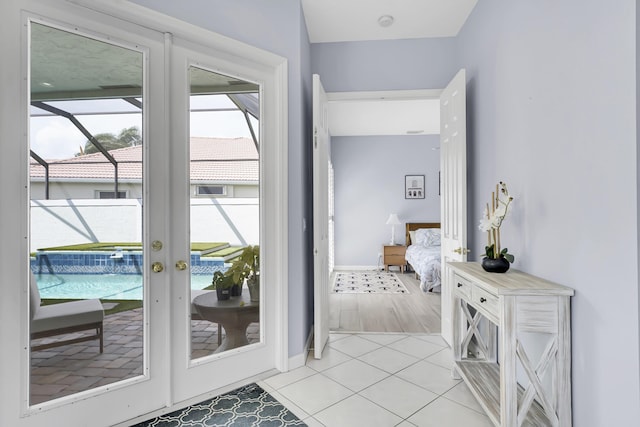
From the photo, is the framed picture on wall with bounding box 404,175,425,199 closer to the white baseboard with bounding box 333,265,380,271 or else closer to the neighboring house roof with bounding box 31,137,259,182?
the white baseboard with bounding box 333,265,380,271

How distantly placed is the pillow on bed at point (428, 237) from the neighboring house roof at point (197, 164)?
184 inches

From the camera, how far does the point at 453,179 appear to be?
2887 mm

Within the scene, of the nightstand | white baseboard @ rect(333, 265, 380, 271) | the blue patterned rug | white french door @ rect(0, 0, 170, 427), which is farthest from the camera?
white baseboard @ rect(333, 265, 380, 271)

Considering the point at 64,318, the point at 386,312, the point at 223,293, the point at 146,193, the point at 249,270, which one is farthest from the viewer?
the point at 386,312

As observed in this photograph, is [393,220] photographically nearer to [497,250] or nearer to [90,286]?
[497,250]

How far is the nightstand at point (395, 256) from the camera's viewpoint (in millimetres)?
6551

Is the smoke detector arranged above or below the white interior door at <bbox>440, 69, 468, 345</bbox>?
above

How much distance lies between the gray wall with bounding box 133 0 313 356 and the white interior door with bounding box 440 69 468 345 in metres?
1.21

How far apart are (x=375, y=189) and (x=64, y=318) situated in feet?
19.6

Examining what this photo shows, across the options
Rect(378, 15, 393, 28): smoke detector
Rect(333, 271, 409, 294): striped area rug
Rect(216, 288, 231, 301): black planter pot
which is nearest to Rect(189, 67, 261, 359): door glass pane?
Rect(216, 288, 231, 301): black planter pot

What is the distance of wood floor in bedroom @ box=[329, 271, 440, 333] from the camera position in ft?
11.3

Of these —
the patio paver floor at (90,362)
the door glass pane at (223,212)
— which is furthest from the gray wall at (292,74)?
the patio paver floor at (90,362)

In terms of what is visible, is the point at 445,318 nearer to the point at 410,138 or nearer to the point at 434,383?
the point at 434,383

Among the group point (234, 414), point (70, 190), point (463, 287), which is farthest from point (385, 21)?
point (234, 414)
